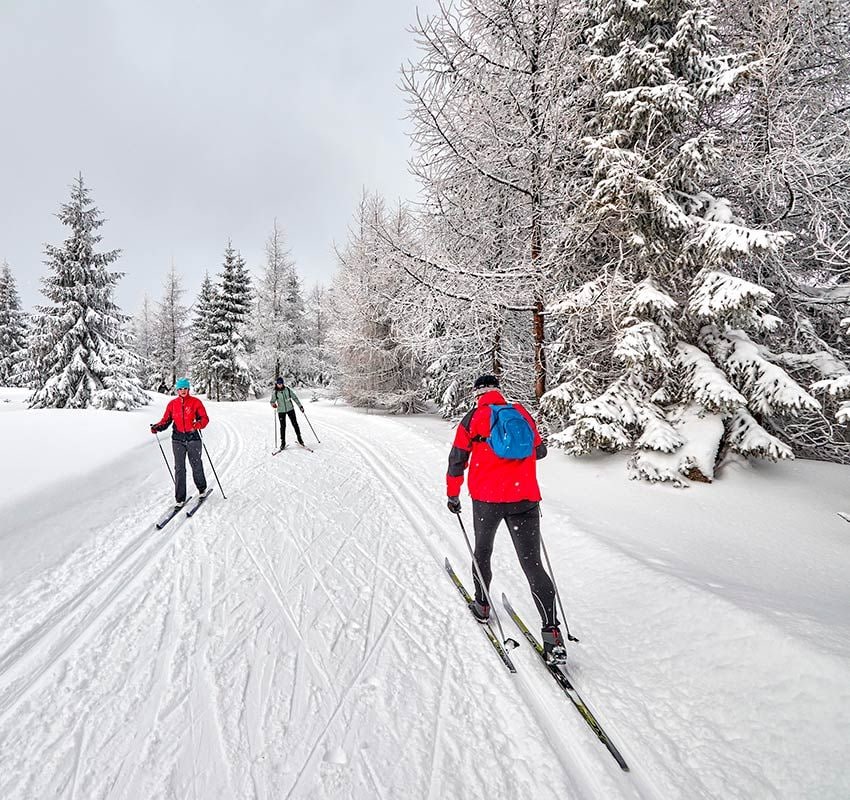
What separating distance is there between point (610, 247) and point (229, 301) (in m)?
31.3

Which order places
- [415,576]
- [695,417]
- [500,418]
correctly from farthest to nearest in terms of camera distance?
[695,417], [415,576], [500,418]

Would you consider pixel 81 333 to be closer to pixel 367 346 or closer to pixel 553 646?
pixel 367 346

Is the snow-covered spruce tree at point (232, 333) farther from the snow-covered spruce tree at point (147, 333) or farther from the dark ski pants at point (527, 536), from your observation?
the dark ski pants at point (527, 536)

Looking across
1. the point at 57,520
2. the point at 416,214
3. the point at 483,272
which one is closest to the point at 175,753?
the point at 57,520

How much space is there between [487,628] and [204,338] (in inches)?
1406

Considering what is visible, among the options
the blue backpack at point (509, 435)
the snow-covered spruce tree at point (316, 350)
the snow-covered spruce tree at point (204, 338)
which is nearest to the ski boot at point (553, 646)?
the blue backpack at point (509, 435)

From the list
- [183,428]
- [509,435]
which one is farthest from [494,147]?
[183,428]

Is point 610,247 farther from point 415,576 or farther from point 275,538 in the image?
point 275,538

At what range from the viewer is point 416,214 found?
10047 millimetres

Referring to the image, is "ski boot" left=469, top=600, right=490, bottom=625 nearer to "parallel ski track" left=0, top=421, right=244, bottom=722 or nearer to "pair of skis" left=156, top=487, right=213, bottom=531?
"parallel ski track" left=0, top=421, right=244, bottom=722

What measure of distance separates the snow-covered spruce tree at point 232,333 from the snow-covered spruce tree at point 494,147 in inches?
1025

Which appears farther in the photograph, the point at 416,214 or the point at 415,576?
the point at 416,214

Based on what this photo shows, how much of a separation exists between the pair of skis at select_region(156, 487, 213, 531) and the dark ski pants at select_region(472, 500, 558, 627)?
4.97 meters

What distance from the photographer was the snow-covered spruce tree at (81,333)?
18.4m
